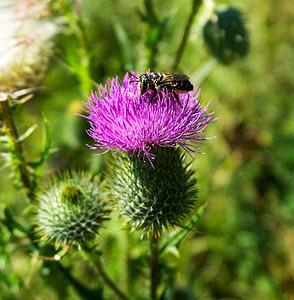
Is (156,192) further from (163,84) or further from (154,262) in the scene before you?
(163,84)

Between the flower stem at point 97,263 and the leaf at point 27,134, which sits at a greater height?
the leaf at point 27,134

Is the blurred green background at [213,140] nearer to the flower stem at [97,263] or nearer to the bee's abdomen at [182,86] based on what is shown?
the flower stem at [97,263]

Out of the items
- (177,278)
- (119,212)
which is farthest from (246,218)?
(119,212)

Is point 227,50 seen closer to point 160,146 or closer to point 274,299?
point 160,146

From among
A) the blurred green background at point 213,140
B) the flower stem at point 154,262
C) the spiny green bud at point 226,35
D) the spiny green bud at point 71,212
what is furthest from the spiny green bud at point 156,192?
the spiny green bud at point 226,35

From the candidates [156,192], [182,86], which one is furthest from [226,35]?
[156,192]

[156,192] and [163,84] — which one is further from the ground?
[163,84]
